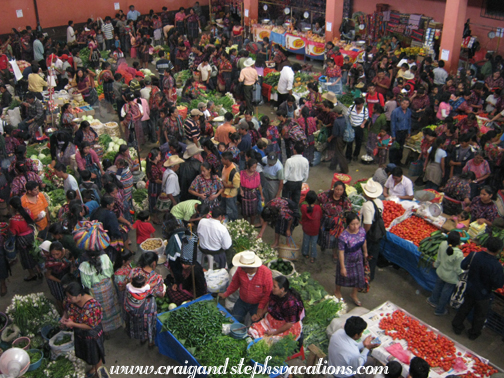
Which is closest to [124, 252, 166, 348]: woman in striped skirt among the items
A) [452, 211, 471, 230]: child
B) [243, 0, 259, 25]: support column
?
[452, 211, 471, 230]: child

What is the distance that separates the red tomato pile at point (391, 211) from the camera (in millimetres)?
8172

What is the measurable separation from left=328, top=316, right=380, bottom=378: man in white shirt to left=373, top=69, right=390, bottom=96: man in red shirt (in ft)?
29.3

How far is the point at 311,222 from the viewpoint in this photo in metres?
7.91

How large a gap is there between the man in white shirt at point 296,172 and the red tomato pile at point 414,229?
1.76 meters

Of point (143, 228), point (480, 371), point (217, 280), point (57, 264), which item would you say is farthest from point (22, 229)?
point (480, 371)

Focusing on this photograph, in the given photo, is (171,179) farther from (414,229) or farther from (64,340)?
(414,229)

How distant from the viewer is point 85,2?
71.8 feet

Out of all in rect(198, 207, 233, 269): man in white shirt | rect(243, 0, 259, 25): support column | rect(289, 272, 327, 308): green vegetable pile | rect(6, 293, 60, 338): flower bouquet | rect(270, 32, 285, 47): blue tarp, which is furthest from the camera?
rect(243, 0, 259, 25): support column

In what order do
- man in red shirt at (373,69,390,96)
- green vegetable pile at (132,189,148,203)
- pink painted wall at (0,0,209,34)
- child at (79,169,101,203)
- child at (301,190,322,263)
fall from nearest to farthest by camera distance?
child at (301,190,322,263) → child at (79,169,101,203) → green vegetable pile at (132,189,148,203) → man in red shirt at (373,69,390,96) → pink painted wall at (0,0,209,34)

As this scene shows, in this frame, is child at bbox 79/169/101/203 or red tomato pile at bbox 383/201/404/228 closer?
child at bbox 79/169/101/203

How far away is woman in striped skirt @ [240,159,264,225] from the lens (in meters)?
8.18

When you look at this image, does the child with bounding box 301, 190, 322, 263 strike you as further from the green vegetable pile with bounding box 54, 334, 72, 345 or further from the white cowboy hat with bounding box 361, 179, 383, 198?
the green vegetable pile with bounding box 54, 334, 72, 345

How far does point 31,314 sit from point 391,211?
581 cm

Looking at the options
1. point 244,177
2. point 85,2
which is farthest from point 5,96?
point 85,2
